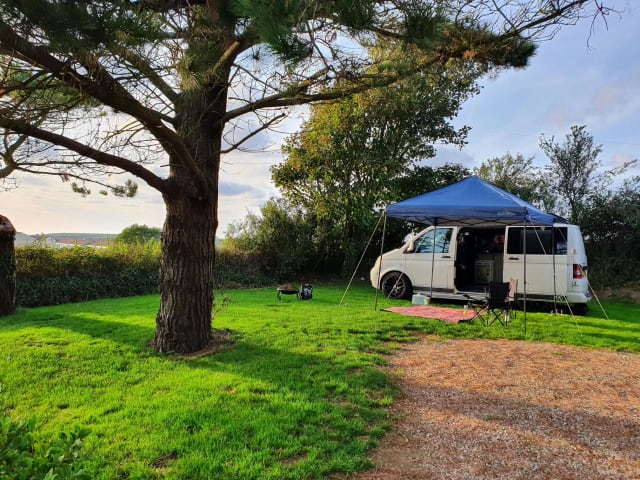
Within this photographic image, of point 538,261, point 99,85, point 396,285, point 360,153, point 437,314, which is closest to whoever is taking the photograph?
point 99,85

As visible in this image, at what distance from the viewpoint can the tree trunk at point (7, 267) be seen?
24.9 feet

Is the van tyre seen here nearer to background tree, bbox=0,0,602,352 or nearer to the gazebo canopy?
the gazebo canopy

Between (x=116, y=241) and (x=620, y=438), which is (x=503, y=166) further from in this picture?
(x=620, y=438)

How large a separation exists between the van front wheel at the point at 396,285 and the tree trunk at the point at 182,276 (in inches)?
242

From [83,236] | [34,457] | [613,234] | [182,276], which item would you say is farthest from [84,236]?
[613,234]

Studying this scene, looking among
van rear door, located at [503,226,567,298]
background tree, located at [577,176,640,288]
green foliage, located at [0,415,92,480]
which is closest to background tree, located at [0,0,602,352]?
green foliage, located at [0,415,92,480]

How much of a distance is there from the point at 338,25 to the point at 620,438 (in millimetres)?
3651

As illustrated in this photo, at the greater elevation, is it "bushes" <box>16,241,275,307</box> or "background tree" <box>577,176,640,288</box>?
"background tree" <box>577,176,640,288</box>

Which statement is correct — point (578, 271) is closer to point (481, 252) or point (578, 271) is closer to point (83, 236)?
point (481, 252)

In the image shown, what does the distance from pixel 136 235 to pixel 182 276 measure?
9.46m

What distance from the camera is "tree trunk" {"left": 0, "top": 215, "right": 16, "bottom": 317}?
759 cm

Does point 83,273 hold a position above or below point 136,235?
below

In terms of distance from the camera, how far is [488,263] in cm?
989

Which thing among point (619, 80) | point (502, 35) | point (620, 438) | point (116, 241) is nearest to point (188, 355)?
point (620, 438)
